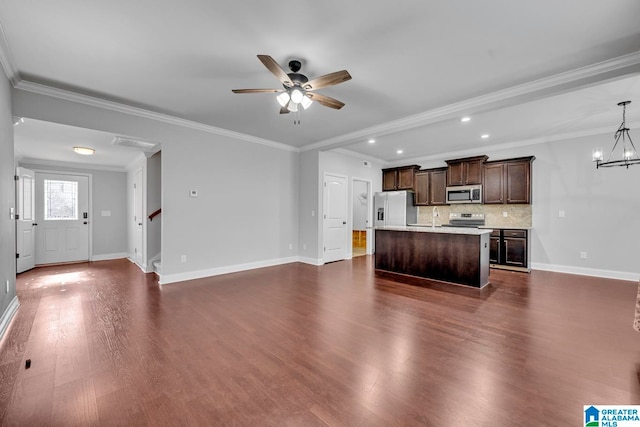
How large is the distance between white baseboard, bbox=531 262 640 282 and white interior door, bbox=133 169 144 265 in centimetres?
837

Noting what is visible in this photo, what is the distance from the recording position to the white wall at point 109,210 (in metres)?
6.73

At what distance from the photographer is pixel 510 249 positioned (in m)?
5.53

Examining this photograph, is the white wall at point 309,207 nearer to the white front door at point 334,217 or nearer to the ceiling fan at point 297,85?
the white front door at point 334,217

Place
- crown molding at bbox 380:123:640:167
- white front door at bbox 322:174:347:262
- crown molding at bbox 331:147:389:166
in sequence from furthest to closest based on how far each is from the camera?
1. crown molding at bbox 331:147:389:166
2. white front door at bbox 322:174:347:262
3. crown molding at bbox 380:123:640:167

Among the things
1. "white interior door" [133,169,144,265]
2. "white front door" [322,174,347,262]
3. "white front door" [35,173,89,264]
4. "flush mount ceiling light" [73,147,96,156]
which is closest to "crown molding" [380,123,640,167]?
"white front door" [322,174,347,262]

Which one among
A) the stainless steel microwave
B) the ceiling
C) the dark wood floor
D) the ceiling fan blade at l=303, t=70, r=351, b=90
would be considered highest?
the ceiling

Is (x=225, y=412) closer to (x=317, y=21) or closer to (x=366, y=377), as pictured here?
(x=366, y=377)

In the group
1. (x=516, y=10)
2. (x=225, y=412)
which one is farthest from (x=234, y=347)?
(x=516, y=10)

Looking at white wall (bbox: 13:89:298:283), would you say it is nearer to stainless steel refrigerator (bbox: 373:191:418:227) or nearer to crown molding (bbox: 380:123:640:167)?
stainless steel refrigerator (bbox: 373:191:418:227)

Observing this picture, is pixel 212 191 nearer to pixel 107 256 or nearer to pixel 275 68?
pixel 275 68

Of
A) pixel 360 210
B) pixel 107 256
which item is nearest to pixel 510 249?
pixel 360 210

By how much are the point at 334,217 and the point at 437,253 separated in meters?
2.54

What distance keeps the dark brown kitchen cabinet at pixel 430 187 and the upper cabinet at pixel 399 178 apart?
0.13 m

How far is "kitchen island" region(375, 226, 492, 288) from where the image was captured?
4.29 metres
